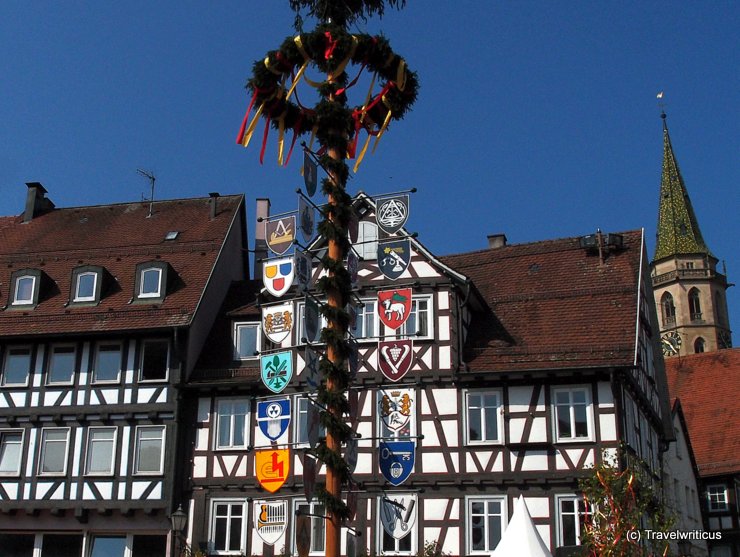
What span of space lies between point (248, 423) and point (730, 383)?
1000 inches

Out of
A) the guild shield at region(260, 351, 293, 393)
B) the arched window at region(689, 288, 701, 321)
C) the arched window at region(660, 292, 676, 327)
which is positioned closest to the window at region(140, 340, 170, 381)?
the guild shield at region(260, 351, 293, 393)

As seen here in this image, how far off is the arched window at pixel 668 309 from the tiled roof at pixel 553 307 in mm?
78585

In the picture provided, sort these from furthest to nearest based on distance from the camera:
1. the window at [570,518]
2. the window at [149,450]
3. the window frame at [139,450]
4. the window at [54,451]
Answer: the window at [54,451], the window at [149,450], the window frame at [139,450], the window at [570,518]

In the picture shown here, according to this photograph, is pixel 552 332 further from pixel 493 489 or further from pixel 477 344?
pixel 493 489

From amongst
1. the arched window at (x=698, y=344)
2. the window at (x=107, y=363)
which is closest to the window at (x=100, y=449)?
the window at (x=107, y=363)

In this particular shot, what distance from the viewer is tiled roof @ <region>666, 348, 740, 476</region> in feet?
141

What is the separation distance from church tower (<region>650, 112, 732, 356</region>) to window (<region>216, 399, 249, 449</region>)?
80.9 metres

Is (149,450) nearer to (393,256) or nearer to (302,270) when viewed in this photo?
(393,256)

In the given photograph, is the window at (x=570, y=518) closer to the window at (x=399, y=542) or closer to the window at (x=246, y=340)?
the window at (x=399, y=542)

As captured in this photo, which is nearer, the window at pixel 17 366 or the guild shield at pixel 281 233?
the guild shield at pixel 281 233

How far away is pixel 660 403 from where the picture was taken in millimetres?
33031

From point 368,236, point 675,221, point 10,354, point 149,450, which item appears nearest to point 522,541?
point 368,236

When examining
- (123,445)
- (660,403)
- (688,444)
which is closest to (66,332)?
(123,445)

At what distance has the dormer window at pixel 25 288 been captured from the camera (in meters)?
31.2
